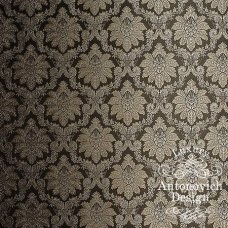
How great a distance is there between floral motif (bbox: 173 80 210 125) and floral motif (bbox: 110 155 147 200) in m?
0.35

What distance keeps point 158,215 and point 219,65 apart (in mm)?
827

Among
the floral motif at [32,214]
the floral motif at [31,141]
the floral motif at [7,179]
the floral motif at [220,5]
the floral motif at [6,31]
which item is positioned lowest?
the floral motif at [32,214]

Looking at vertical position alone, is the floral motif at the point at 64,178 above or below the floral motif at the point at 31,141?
below

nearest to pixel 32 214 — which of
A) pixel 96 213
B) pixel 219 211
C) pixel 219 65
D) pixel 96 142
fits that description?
pixel 96 213

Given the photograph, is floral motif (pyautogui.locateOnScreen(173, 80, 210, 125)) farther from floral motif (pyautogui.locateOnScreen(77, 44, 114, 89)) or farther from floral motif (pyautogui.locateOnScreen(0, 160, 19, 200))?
floral motif (pyautogui.locateOnScreen(0, 160, 19, 200))

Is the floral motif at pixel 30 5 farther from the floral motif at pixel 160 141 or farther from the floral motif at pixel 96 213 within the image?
the floral motif at pixel 96 213

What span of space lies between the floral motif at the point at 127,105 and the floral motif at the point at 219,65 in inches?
14.8

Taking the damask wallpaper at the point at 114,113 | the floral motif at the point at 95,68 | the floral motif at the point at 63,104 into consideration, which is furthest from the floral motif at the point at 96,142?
the floral motif at the point at 95,68

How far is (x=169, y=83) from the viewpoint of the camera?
2193 millimetres

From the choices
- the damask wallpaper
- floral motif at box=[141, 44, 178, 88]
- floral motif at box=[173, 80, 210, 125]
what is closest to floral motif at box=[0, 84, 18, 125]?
the damask wallpaper

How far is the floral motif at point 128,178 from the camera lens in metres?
2.17

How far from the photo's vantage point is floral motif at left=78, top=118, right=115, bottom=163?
7.15ft

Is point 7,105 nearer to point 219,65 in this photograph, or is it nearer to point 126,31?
point 126,31

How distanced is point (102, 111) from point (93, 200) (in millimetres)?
456
